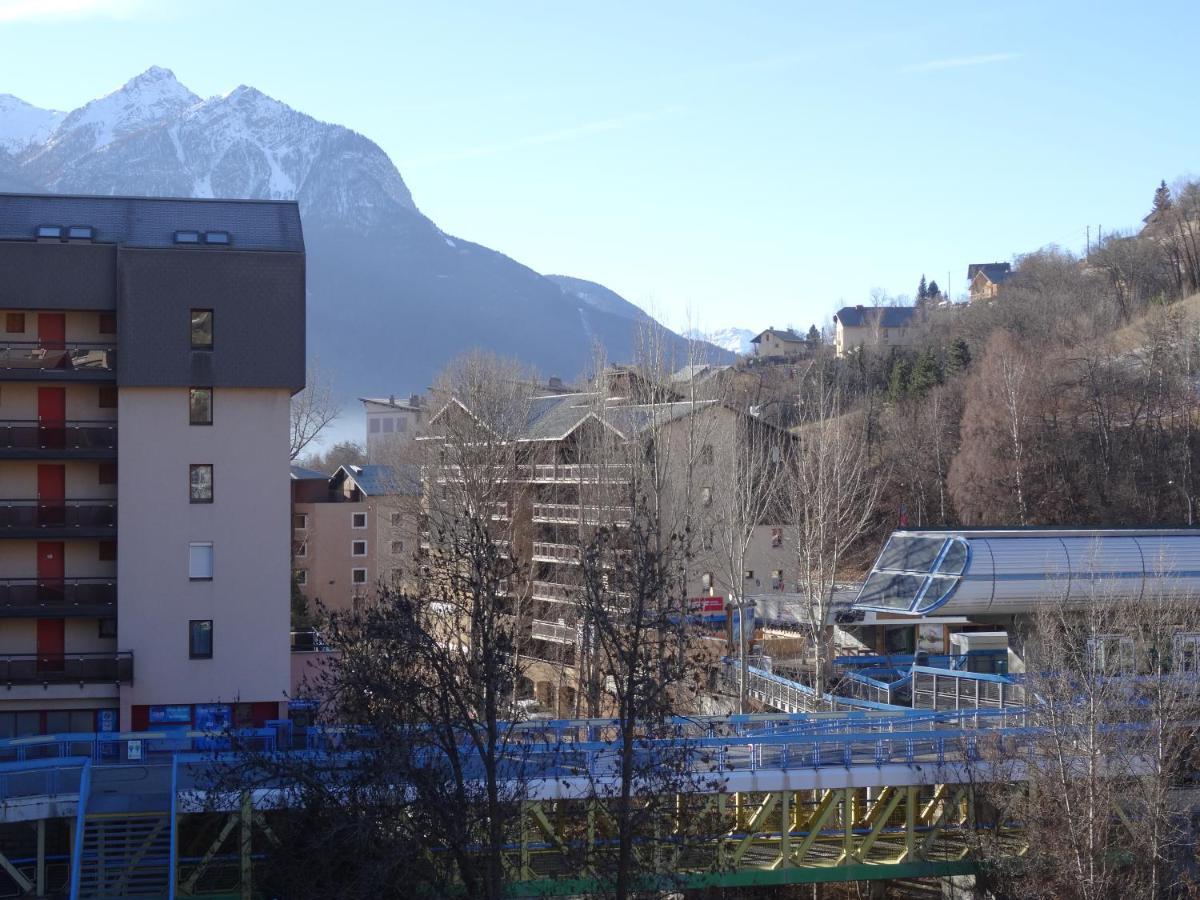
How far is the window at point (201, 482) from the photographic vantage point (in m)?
30.0

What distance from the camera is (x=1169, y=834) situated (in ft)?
74.9

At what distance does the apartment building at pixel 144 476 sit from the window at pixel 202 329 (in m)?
0.03

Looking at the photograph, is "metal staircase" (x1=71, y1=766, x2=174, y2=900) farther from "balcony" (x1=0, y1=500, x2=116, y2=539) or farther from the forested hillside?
the forested hillside

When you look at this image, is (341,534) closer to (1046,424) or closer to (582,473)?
(582,473)

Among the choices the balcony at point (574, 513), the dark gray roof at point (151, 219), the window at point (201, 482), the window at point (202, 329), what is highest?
the dark gray roof at point (151, 219)

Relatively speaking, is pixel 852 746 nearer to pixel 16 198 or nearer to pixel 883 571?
pixel 883 571

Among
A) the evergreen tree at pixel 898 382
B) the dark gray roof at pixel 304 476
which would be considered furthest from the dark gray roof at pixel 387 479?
the evergreen tree at pixel 898 382

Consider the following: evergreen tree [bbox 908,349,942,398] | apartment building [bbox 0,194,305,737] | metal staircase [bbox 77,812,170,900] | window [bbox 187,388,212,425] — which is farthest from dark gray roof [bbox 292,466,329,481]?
metal staircase [bbox 77,812,170,900]

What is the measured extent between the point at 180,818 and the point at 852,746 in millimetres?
12153

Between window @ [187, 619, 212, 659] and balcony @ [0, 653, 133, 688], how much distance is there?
133 cm

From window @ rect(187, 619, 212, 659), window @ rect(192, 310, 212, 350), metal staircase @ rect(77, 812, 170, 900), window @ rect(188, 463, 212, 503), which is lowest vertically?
metal staircase @ rect(77, 812, 170, 900)

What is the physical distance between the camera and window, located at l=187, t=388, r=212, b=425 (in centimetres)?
3012

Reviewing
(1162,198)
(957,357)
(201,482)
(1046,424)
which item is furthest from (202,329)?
(1162,198)

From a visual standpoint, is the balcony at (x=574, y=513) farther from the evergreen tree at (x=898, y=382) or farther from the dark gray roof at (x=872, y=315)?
the dark gray roof at (x=872, y=315)
